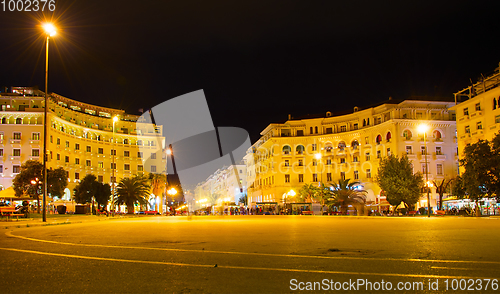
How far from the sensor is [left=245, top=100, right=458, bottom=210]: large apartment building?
2574 inches

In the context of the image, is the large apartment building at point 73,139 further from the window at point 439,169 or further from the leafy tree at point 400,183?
the window at point 439,169

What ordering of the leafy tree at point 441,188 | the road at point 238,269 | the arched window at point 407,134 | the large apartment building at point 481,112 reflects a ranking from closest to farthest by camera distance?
the road at point 238,269, the large apartment building at point 481,112, the leafy tree at point 441,188, the arched window at point 407,134

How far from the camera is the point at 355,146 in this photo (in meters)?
75.0

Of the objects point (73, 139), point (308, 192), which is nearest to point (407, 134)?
point (308, 192)

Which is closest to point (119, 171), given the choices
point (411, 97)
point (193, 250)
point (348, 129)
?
point (348, 129)

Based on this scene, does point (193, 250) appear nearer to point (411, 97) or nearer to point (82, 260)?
point (82, 260)

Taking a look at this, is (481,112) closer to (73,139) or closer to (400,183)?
(400,183)

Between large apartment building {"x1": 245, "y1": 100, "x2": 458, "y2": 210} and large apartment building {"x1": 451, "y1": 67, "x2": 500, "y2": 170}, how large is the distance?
268 inches

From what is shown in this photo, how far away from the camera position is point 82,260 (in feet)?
22.2

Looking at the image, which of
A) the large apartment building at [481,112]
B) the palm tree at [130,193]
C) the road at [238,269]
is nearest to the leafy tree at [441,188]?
the large apartment building at [481,112]

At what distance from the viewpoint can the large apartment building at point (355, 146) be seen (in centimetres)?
6538

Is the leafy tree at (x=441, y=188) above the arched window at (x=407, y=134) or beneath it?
beneath

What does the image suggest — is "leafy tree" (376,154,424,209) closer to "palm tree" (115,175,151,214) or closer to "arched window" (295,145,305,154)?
"arched window" (295,145,305,154)

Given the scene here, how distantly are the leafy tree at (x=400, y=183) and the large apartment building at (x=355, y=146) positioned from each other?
3.93 meters
